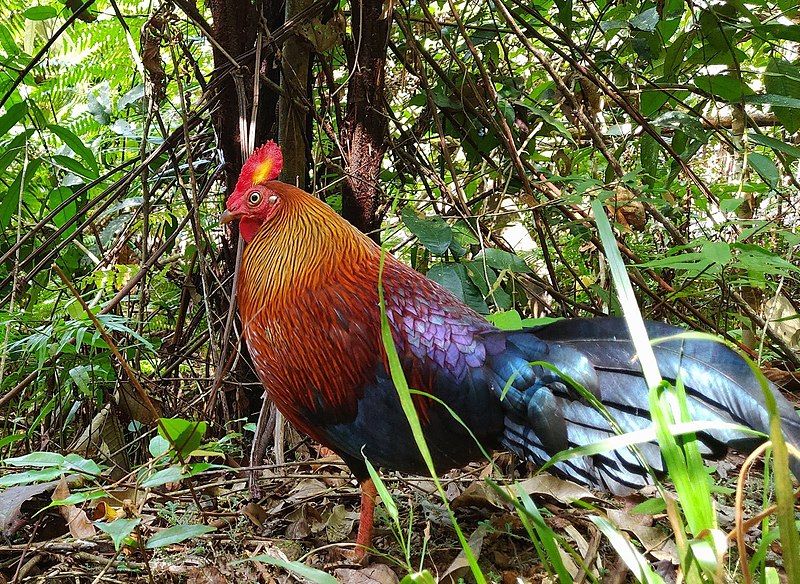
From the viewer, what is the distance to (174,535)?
57.4 inches

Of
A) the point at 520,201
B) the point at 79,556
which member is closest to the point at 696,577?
the point at 79,556

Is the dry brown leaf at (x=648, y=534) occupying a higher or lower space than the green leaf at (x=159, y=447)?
lower

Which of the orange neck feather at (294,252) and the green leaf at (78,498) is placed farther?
the orange neck feather at (294,252)

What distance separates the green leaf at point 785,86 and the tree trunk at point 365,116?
1358 millimetres

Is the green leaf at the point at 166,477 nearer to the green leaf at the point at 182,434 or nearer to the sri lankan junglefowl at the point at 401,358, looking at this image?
the green leaf at the point at 182,434

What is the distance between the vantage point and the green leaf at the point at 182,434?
1438 millimetres

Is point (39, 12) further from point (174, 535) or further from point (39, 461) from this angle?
point (174, 535)

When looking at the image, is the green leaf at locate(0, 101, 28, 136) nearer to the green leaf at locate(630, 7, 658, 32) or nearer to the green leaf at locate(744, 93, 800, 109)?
the green leaf at locate(630, 7, 658, 32)

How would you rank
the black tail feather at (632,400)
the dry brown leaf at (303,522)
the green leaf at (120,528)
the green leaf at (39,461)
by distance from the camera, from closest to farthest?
the black tail feather at (632,400) < the green leaf at (120,528) < the green leaf at (39,461) < the dry brown leaf at (303,522)

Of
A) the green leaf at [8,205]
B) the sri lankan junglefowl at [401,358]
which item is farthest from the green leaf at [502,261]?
the green leaf at [8,205]

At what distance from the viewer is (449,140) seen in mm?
3139

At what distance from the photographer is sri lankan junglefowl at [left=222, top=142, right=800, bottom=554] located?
1520 mm

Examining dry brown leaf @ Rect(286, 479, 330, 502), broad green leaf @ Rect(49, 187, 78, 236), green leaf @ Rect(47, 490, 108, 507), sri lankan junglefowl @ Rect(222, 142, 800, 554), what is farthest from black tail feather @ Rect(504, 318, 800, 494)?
broad green leaf @ Rect(49, 187, 78, 236)

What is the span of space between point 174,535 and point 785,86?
7.61 feet
